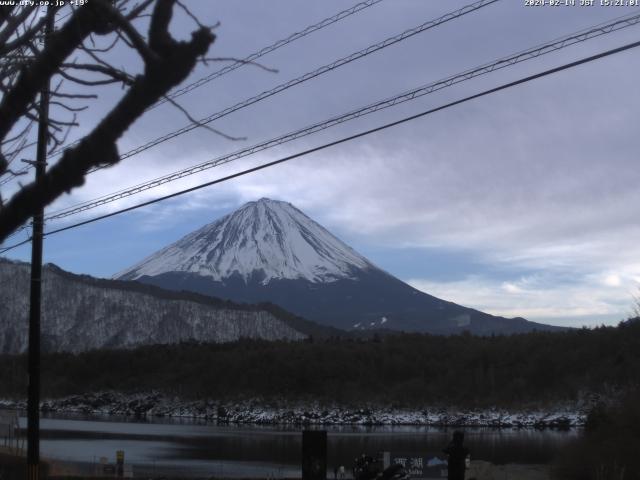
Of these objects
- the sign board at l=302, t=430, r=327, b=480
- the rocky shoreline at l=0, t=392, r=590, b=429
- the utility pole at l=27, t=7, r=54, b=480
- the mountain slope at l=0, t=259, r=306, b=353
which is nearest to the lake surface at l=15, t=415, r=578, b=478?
the rocky shoreline at l=0, t=392, r=590, b=429

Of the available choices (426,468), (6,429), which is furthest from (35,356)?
(6,429)

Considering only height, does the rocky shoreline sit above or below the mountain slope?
below

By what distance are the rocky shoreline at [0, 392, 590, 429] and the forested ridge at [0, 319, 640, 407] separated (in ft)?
7.35

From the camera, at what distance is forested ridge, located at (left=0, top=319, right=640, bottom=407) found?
89.8 m

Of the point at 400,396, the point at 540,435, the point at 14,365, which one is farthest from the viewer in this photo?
the point at 14,365

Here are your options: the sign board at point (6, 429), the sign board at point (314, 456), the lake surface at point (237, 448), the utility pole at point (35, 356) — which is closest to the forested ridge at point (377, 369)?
the lake surface at point (237, 448)

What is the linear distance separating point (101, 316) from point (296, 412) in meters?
85.8

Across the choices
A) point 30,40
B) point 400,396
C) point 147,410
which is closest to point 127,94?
point 30,40

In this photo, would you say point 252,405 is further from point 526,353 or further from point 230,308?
point 230,308

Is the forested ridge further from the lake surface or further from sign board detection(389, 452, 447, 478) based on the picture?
sign board detection(389, 452, 447, 478)

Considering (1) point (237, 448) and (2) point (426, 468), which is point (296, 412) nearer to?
(1) point (237, 448)

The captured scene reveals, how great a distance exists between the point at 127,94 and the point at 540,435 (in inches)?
2564

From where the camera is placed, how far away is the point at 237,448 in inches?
2020

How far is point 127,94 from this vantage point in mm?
4566
